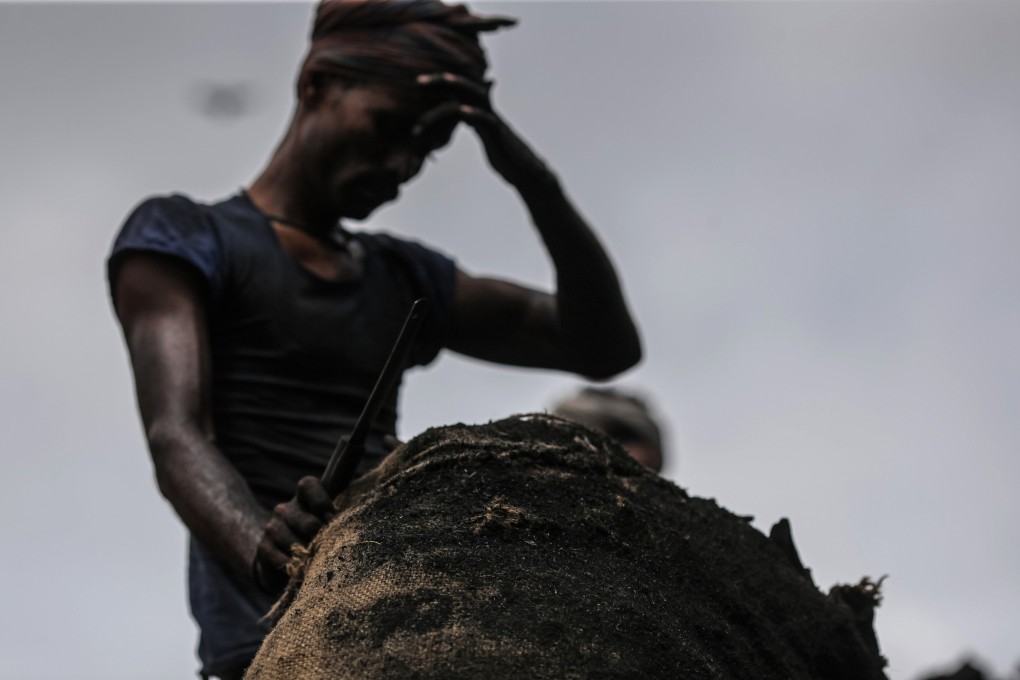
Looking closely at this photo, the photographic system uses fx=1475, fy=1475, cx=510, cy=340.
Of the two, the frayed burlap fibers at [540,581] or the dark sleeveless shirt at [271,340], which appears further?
the dark sleeveless shirt at [271,340]

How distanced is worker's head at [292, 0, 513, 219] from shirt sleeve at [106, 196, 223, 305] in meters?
0.35

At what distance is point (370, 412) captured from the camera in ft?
7.54

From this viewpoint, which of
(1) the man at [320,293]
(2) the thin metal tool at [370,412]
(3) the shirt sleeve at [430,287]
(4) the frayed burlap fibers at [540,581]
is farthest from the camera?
(3) the shirt sleeve at [430,287]

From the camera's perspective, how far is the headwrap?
341cm

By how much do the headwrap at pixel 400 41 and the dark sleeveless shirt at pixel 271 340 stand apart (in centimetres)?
45

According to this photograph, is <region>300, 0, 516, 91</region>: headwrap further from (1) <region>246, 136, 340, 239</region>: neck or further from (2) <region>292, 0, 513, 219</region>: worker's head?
(1) <region>246, 136, 340, 239</region>: neck

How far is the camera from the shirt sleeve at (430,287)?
356cm

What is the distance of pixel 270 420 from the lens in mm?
3131

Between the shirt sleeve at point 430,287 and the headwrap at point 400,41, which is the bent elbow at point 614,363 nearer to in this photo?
the shirt sleeve at point 430,287

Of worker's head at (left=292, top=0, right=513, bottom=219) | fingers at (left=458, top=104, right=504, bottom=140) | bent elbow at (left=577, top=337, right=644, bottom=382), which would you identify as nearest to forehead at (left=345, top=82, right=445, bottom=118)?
worker's head at (left=292, top=0, right=513, bottom=219)

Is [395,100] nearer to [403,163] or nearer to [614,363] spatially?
[403,163]

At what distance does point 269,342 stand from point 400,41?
0.80 metres

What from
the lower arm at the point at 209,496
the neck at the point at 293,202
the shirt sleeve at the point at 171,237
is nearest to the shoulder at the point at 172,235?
the shirt sleeve at the point at 171,237

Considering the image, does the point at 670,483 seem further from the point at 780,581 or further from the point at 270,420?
the point at 270,420
